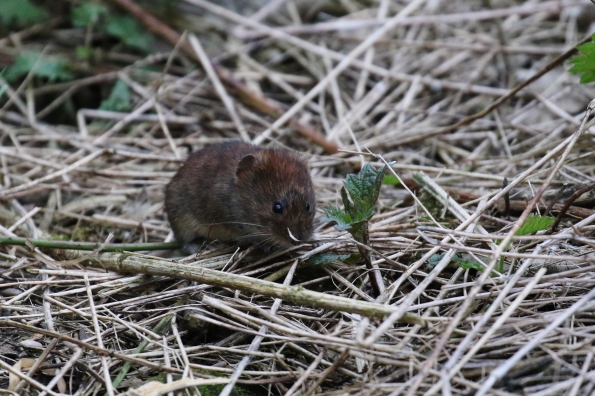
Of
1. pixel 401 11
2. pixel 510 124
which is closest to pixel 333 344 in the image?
pixel 510 124

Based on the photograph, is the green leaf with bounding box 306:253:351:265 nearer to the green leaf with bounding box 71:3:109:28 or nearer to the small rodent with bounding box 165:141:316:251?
the small rodent with bounding box 165:141:316:251

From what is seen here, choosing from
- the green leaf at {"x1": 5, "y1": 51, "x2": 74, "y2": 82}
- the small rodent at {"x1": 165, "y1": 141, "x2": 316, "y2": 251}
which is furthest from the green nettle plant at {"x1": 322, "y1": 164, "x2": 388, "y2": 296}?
the green leaf at {"x1": 5, "y1": 51, "x2": 74, "y2": 82}

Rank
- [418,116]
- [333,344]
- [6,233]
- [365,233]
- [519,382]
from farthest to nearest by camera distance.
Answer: [418,116] → [6,233] → [365,233] → [333,344] → [519,382]

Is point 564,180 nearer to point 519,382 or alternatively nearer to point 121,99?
point 519,382

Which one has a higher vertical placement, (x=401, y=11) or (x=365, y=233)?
(x=401, y=11)

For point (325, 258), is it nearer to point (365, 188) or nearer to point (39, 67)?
point (365, 188)

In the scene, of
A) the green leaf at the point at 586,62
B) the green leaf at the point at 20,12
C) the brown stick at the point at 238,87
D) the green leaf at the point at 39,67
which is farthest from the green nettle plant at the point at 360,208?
the green leaf at the point at 20,12

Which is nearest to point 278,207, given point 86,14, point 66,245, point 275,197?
point 275,197
